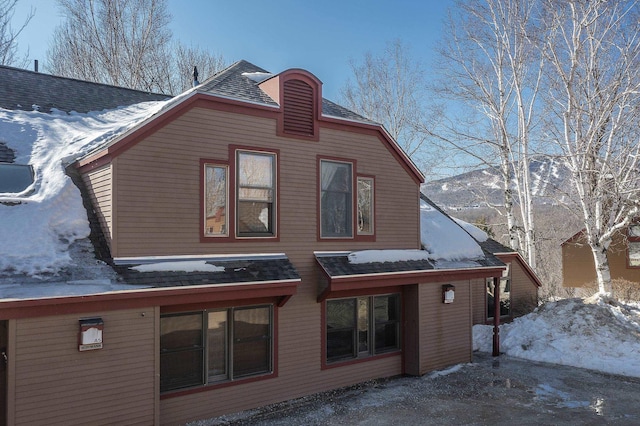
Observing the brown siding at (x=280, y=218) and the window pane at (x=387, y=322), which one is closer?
the brown siding at (x=280, y=218)

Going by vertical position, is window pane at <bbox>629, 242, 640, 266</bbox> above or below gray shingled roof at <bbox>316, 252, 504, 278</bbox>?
below

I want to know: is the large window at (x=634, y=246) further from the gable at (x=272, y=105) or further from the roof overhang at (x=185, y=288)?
the roof overhang at (x=185, y=288)

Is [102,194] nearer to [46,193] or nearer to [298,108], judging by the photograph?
[46,193]

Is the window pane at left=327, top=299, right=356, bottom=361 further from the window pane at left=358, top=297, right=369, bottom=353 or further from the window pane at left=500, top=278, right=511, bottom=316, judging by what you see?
the window pane at left=500, top=278, right=511, bottom=316

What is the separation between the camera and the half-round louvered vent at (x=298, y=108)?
948cm

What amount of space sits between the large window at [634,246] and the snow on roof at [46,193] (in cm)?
2492

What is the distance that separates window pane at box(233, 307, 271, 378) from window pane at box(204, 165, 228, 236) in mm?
1512

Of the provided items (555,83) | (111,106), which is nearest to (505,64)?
(555,83)

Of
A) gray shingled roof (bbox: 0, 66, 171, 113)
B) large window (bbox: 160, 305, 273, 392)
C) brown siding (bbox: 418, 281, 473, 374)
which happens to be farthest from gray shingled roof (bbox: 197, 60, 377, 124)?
brown siding (bbox: 418, 281, 473, 374)

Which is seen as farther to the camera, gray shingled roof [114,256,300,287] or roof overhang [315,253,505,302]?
roof overhang [315,253,505,302]

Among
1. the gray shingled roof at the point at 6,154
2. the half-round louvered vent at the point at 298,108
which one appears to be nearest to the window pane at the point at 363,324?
the half-round louvered vent at the point at 298,108

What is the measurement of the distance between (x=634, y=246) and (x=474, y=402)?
21.3 m

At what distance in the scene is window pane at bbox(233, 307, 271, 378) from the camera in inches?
338

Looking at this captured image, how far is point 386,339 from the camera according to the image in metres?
11.0
